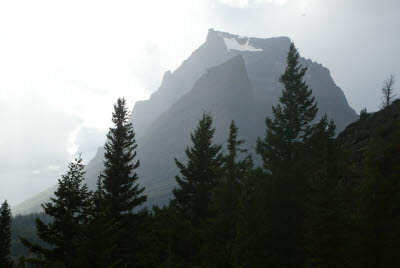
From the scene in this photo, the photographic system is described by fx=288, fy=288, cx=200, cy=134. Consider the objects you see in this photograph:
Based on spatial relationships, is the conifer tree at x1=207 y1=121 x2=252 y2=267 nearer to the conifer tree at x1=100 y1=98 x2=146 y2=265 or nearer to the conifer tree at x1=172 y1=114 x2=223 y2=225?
the conifer tree at x1=172 y1=114 x2=223 y2=225

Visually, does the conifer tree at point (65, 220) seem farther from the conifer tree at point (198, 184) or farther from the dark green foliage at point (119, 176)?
the conifer tree at point (198, 184)

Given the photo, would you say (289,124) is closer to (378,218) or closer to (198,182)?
(198,182)

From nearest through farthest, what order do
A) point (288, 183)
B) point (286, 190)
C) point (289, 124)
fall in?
1. point (286, 190)
2. point (288, 183)
3. point (289, 124)

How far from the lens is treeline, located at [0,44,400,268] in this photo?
40.4 feet

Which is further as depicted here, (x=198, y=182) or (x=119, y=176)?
(x=198, y=182)

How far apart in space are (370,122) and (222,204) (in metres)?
19.1

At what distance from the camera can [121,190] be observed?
2452cm

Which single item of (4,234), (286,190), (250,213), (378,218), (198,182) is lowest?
(378,218)

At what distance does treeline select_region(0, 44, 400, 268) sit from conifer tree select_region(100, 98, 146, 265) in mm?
89

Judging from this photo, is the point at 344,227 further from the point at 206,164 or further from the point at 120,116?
the point at 120,116

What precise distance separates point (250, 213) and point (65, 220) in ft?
33.6

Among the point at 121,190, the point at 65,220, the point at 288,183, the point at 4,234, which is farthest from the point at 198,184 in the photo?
the point at 4,234

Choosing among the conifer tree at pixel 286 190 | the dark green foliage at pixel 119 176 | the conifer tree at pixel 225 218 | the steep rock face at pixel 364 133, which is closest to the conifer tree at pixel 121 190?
the dark green foliage at pixel 119 176

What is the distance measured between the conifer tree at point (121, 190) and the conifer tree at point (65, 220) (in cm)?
434
